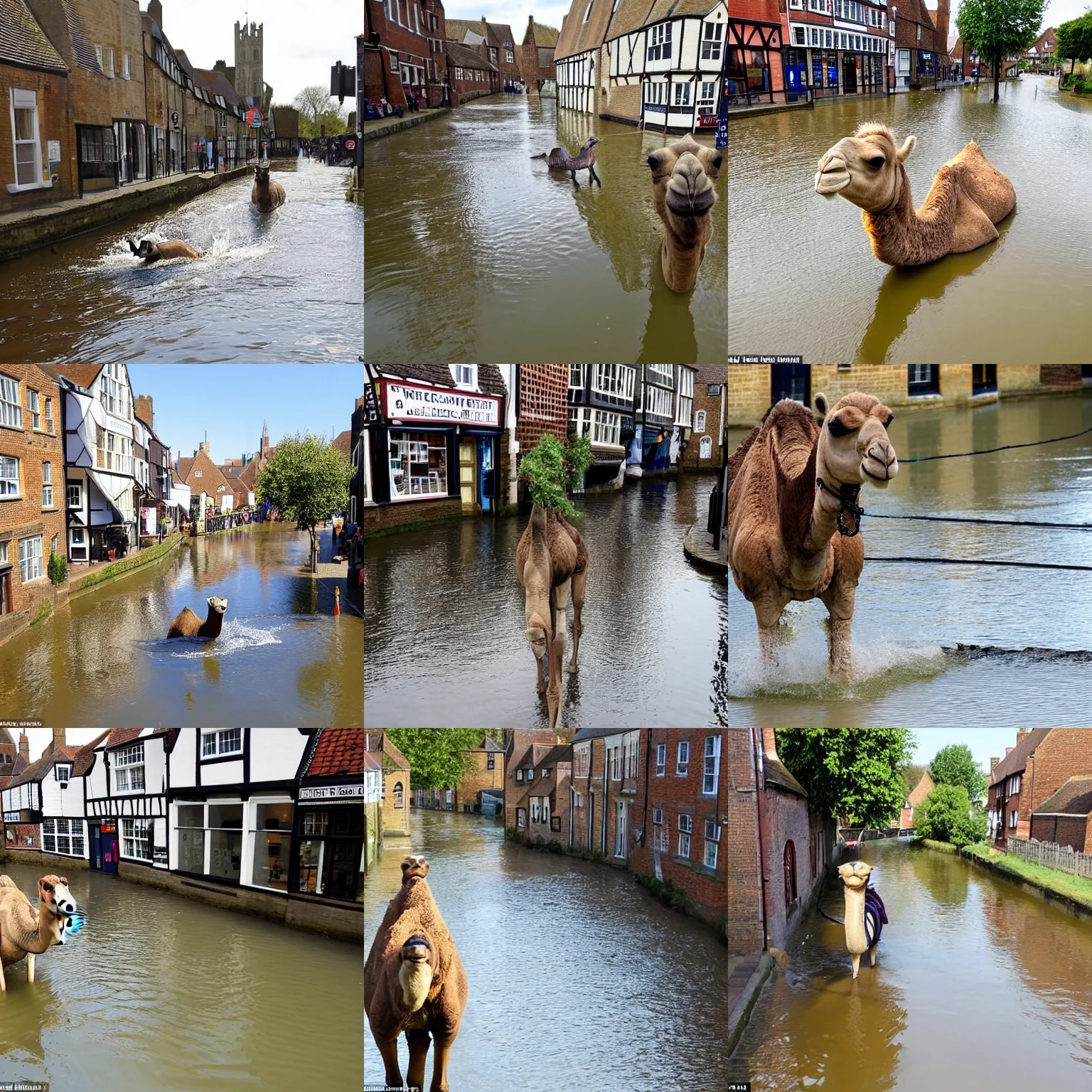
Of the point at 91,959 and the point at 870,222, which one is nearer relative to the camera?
the point at 870,222

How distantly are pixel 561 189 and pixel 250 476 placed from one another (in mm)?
2415

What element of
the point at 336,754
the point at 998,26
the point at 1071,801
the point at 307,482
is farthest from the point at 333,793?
the point at 998,26

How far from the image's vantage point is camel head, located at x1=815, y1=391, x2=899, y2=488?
127 inches

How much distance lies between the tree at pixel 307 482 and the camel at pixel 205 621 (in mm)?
576

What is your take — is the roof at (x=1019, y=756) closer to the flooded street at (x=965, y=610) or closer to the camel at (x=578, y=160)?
the flooded street at (x=965, y=610)

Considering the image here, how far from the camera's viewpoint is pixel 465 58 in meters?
4.48

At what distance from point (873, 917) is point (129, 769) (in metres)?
4.73

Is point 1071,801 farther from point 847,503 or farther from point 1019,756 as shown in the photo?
point 847,503

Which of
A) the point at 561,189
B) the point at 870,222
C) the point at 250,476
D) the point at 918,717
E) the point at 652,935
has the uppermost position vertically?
the point at 561,189

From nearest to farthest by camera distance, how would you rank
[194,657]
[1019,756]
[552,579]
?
[552,579] < [194,657] < [1019,756]

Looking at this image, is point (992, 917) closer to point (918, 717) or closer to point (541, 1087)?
point (918, 717)

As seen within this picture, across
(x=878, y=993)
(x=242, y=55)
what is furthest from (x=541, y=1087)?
(x=242, y=55)

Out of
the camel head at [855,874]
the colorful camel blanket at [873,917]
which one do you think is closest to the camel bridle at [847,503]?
the camel head at [855,874]

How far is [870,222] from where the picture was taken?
13.4 feet
